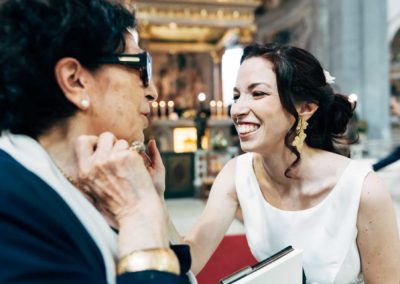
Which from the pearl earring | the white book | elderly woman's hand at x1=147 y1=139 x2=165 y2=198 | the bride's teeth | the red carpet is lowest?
the red carpet

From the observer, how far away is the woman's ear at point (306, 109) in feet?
6.19

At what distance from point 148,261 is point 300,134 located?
4.16 ft

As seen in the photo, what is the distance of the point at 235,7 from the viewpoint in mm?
11578

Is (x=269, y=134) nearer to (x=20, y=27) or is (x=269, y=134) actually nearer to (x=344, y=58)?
(x=20, y=27)

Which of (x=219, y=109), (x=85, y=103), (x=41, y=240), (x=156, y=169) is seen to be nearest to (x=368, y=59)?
(x=219, y=109)

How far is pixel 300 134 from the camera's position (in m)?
1.93

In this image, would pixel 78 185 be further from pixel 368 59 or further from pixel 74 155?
pixel 368 59

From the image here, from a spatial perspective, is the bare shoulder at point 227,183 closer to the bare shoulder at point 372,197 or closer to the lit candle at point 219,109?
the bare shoulder at point 372,197

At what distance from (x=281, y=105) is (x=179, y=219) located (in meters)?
3.83

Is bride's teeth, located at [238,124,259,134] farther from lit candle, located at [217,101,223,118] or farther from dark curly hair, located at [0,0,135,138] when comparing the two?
lit candle, located at [217,101,223,118]

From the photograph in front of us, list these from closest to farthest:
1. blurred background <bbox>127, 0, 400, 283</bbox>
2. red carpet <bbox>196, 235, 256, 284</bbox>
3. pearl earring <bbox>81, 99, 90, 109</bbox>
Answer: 1. pearl earring <bbox>81, 99, 90, 109</bbox>
2. red carpet <bbox>196, 235, 256, 284</bbox>
3. blurred background <bbox>127, 0, 400, 283</bbox>

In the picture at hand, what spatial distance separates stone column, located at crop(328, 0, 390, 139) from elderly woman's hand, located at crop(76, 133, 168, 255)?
1111cm

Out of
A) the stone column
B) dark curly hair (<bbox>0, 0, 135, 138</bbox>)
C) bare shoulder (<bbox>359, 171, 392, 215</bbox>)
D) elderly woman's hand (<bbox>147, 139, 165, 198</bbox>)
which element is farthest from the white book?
the stone column

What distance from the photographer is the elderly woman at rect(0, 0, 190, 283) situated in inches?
33.3
